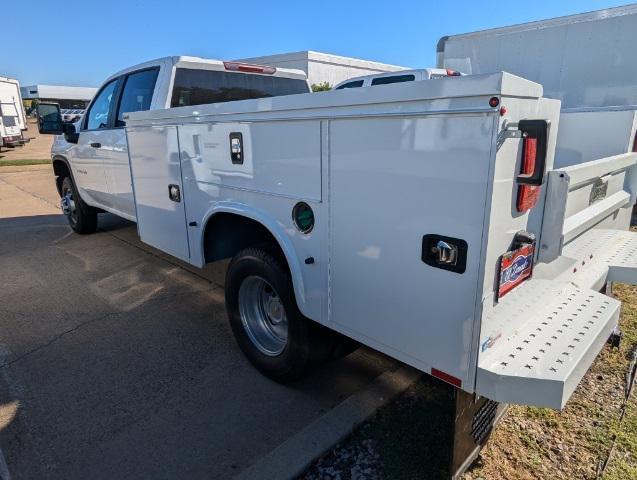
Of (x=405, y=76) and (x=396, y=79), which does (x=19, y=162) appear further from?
(x=405, y=76)

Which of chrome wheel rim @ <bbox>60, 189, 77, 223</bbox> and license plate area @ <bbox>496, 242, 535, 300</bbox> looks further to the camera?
chrome wheel rim @ <bbox>60, 189, 77, 223</bbox>

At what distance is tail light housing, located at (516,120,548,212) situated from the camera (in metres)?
1.62

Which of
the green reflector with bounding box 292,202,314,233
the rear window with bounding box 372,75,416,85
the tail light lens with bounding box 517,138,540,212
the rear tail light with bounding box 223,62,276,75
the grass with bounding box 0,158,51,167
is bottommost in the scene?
the grass with bounding box 0,158,51,167

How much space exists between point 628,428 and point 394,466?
4.49ft

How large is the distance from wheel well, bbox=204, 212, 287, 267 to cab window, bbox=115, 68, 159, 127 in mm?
1857

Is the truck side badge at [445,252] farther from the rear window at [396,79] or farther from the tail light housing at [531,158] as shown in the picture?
the rear window at [396,79]

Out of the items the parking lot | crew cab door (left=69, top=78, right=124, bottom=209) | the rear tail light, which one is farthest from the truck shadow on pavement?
the rear tail light

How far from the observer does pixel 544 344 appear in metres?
1.93

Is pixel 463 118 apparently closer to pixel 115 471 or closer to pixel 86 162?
pixel 115 471

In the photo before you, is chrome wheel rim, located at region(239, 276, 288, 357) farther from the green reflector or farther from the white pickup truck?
the green reflector

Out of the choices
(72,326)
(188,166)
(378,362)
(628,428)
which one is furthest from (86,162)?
(628,428)

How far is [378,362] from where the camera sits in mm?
3281

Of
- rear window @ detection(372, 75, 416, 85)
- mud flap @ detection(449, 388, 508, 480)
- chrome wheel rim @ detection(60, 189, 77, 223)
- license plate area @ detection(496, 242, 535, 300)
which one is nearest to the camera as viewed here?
license plate area @ detection(496, 242, 535, 300)

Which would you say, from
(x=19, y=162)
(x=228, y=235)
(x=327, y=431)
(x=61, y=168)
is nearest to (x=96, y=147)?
(x=61, y=168)
